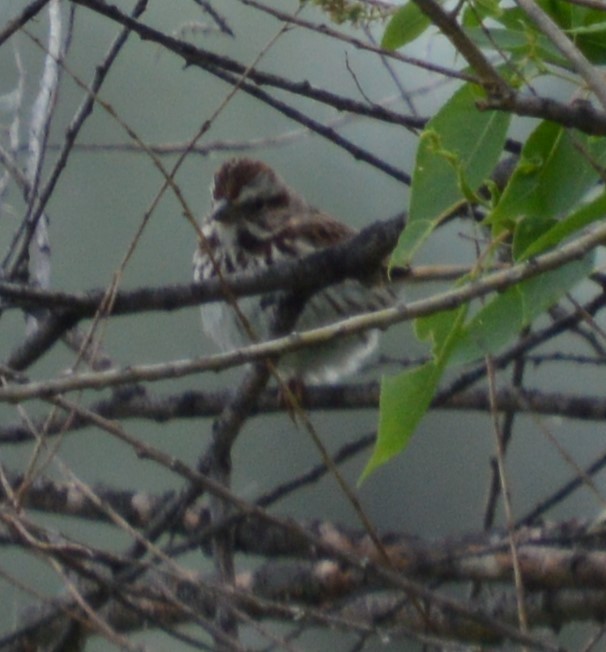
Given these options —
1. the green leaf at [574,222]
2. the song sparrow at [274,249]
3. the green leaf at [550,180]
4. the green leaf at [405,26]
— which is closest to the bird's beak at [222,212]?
the song sparrow at [274,249]

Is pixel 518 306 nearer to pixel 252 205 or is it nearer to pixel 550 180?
pixel 550 180

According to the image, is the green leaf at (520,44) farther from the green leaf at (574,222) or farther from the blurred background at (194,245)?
the blurred background at (194,245)

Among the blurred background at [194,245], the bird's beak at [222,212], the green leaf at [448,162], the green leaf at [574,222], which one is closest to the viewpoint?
the green leaf at [574,222]

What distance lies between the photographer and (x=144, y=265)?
6.49 metres

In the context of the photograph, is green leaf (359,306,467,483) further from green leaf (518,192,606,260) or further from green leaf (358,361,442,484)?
green leaf (518,192,606,260)

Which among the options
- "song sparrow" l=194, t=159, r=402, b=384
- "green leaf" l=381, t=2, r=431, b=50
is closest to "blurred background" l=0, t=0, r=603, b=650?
"song sparrow" l=194, t=159, r=402, b=384

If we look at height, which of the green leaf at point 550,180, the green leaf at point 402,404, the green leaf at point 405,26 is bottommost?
the green leaf at point 402,404

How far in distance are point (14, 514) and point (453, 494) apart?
4.55 meters

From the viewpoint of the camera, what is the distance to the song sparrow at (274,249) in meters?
4.62

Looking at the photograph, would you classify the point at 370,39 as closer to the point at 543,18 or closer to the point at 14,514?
the point at 14,514

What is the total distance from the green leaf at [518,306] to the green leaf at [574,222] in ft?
0.19

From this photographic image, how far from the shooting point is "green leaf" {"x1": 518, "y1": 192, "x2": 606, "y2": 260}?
1.35 meters

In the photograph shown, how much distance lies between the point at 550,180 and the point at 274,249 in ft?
10.9

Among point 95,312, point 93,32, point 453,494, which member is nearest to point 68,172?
point 93,32
